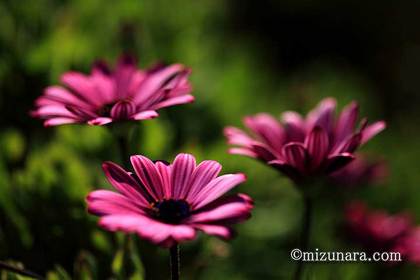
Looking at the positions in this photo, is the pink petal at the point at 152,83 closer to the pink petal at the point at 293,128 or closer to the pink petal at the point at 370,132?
the pink petal at the point at 293,128

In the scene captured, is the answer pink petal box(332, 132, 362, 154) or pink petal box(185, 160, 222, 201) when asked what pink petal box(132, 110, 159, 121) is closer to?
pink petal box(185, 160, 222, 201)

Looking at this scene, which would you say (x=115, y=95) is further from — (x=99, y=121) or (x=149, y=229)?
(x=149, y=229)

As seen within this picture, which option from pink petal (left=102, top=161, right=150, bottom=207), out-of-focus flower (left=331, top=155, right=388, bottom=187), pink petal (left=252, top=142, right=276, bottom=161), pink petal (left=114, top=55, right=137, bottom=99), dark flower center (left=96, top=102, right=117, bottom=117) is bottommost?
pink petal (left=102, top=161, right=150, bottom=207)

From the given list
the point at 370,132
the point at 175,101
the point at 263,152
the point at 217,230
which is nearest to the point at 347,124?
the point at 370,132

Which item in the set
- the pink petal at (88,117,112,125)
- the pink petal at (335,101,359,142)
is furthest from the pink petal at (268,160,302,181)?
the pink petal at (88,117,112,125)

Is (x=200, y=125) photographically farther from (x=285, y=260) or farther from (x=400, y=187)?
(x=400, y=187)

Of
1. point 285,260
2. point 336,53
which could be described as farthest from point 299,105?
point 336,53

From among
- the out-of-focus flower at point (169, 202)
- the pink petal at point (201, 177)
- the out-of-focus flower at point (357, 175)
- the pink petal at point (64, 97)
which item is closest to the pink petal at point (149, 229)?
the out-of-focus flower at point (169, 202)
